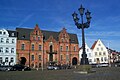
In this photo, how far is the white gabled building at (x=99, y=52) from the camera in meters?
91.2

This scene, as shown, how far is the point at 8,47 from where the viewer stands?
6241 cm

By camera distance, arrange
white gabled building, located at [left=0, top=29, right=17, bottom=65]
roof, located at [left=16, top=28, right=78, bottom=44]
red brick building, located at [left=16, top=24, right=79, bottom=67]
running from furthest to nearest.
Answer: roof, located at [left=16, top=28, right=78, bottom=44] < red brick building, located at [left=16, top=24, right=79, bottom=67] < white gabled building, located at [left=0, top=29, right=17, bottom=65]

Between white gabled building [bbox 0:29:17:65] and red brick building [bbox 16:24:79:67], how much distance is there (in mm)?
1633

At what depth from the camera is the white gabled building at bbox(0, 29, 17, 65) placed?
200 feet

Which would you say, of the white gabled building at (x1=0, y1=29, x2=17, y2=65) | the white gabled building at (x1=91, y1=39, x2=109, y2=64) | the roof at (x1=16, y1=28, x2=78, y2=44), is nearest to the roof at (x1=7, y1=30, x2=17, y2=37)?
the white gabled building at (x1=0, y1=29, x2=17, y2=65)

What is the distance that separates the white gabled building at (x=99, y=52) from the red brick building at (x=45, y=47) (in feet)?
54.2

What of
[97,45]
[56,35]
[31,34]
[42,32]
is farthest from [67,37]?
[97,45]

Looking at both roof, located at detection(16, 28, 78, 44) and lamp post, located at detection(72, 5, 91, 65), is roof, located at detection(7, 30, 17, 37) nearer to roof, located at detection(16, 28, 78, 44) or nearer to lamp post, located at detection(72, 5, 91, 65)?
roof, located at detection(16, 28, 78, 44)

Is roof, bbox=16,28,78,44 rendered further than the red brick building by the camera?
Yes

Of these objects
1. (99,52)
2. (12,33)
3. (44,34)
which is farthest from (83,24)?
(99,52)

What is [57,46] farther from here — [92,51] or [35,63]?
[92,51]

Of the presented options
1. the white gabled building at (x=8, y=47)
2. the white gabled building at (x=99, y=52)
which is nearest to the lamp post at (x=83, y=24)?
the white gabled building at (x=8, y=47)

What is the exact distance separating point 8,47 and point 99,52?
46465 mm

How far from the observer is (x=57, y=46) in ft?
235
